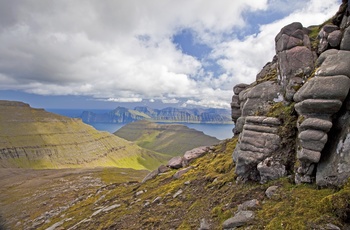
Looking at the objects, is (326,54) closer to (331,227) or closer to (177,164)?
(331,227)

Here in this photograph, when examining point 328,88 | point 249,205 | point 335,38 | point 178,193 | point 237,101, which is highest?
point 335,38

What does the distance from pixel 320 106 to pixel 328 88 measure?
3.97 feet

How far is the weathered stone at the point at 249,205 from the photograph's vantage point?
16072 mm

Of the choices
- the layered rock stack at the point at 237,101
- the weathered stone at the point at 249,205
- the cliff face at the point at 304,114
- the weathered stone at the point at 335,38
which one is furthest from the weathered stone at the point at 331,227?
the layered rock stack at the point at 237,101

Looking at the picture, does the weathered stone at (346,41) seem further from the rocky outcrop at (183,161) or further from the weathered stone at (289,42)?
the rocky outcrop at (183,161)

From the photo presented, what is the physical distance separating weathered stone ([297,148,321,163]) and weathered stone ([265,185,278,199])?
2745 millimetres

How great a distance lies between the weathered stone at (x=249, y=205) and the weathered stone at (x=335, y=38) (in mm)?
12921

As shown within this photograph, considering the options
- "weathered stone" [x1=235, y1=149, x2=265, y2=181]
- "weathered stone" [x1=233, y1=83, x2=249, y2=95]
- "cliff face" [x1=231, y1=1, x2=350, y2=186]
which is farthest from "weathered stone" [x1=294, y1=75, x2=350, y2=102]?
"weathered stone" [x1=233, y1=83, x2=249, y2=95]

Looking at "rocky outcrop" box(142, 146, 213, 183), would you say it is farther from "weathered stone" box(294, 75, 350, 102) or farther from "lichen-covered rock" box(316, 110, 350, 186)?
"weathered stone" box(294, 75, 350, 102)

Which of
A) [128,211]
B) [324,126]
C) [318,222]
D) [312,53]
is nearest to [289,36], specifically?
[312,53]

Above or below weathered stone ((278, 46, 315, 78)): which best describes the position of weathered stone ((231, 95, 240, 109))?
below

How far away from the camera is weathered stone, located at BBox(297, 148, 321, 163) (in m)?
15.2

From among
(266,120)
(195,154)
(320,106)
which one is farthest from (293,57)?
(195,154)

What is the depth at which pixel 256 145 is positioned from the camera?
66.8 feet
